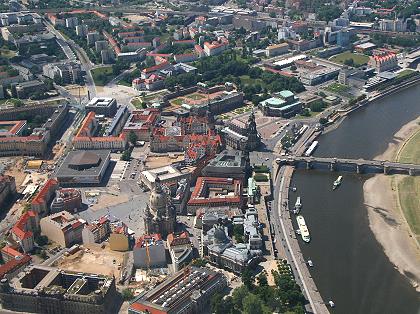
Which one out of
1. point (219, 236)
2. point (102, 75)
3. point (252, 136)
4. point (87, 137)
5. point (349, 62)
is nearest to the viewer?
point (219, 236)

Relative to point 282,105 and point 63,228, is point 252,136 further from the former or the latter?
point 63,228

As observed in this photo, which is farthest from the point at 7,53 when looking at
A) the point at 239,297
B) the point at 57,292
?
the point at 239,297

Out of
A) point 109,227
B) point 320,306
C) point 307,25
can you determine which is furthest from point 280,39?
point 320,306

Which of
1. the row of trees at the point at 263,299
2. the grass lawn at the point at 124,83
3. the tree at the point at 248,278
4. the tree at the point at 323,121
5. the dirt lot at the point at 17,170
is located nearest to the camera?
the row of trees at the point at 263,299

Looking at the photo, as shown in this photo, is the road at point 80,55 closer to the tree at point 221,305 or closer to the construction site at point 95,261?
the construction site at point 95,261

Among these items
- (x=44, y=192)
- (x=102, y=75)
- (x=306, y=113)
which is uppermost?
(x=102, y=75)

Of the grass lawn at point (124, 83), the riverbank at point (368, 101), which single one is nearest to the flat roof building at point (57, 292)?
the riverbank at point (368, 101)
